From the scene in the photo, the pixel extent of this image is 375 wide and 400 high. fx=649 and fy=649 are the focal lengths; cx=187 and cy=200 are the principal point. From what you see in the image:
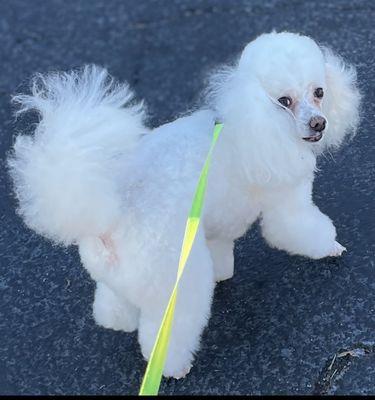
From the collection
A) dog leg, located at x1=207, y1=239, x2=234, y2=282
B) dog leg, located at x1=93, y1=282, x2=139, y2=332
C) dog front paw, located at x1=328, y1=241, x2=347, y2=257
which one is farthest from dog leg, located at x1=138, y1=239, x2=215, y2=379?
dog front paw, located at x1=328, y1=241, x2=347, y2=257

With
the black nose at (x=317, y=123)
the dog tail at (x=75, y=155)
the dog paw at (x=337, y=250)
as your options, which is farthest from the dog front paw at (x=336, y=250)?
the dog tail at (x=75, y=155)

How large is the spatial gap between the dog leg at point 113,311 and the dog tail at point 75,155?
42 cm

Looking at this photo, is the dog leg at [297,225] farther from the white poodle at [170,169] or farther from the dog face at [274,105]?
the dog face at [274,105]

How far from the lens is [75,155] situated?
5.50 ft

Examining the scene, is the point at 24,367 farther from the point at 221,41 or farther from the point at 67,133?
the point at 221,41

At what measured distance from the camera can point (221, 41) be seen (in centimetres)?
379

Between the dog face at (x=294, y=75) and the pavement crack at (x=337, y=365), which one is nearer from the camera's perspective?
the dog face at (x=294, y=75)

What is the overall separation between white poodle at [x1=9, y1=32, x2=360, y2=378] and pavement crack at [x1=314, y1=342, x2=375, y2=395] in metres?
0.42

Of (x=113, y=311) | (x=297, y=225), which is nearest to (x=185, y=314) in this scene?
(x=113, y=311)

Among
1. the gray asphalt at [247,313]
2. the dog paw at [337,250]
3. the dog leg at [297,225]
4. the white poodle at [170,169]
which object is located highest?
the white poodle at [170,169]

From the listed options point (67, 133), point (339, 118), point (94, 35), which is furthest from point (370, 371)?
point (94, 35)

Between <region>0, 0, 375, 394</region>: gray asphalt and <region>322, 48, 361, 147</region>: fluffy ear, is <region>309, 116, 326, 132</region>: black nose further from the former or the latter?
<region>0, 0, 375, 394</region>: gray asphalt

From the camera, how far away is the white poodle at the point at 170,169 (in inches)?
67.6

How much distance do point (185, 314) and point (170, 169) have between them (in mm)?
469
